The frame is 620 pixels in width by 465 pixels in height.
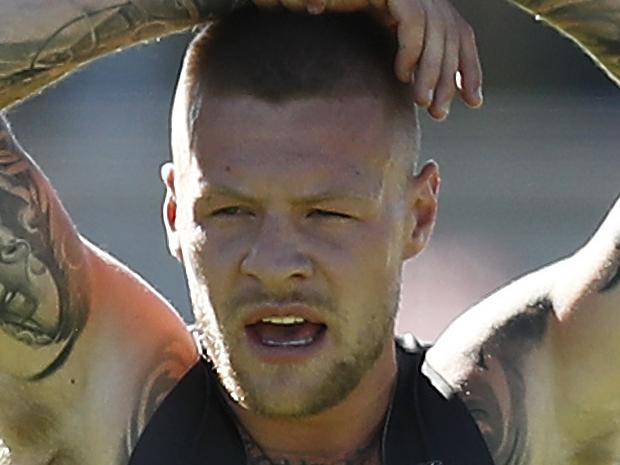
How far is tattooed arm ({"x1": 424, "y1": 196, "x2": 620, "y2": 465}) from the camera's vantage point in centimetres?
360

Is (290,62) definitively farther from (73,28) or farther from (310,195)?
(73,28)

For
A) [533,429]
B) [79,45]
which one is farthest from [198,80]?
[533,429]

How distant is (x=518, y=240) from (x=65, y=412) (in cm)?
865

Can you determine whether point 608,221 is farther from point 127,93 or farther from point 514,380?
point 127,93

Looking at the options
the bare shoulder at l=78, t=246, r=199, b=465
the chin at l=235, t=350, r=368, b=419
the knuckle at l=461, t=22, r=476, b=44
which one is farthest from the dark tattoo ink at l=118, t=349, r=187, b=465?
the knuckle at l=461, t=22, r=476, b=44

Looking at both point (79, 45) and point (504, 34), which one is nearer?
point (79, 45)

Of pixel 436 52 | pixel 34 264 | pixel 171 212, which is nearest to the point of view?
pixel 436 52

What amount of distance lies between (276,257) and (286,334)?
0.13m

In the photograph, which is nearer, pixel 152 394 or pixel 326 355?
pixel 326 355

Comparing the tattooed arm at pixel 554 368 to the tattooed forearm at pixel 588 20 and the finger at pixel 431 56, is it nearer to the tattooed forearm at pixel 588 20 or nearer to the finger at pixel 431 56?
the tattooed forearm at pixel 588 20

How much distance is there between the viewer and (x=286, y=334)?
3369mm

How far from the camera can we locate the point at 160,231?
478 inches

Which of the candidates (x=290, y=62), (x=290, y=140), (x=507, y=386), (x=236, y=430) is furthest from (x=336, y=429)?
(x=290, y=62)

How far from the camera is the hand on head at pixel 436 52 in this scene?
329 cm
